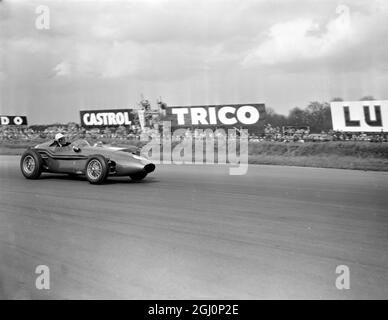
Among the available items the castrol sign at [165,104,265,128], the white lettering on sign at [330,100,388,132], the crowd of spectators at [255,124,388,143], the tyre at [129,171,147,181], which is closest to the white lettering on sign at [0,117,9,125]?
the tyre at [129,171,147,181]

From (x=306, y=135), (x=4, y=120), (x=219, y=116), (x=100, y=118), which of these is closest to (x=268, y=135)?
(x=306, y=135)

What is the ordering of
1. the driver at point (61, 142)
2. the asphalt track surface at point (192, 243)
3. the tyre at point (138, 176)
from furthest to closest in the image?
the tyre at point (138, 176)
the driver at point (61, 142)
the asphalt track surface at point (192, 243)

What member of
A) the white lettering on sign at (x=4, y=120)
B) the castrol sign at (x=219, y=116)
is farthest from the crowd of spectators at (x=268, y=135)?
the white lettering on sign at (x=4, y=120)

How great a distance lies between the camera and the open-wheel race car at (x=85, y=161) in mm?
8141

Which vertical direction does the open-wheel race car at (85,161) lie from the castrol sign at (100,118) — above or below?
below

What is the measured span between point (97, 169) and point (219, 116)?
332 inches

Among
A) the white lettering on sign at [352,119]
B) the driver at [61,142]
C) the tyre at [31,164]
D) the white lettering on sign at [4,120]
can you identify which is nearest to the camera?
the white lettering on sign at [4,120]

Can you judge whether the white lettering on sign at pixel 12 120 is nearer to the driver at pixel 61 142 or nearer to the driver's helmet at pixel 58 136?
the driver's helmet at pixel 58 136

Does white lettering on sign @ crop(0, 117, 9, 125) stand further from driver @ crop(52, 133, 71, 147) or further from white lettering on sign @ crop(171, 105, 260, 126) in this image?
white lettering on sign @ crop(171, 105, 260, 126)

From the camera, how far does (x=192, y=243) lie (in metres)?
3.89

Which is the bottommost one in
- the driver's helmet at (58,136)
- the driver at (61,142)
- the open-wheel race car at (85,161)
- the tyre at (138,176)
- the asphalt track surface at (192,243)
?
the asphalt track surface at (192,243)

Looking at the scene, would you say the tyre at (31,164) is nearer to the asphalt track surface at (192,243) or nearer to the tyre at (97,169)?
the tyre at (97,169)

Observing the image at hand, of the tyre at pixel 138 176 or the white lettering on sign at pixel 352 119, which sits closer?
the tyre at pixel 138 176

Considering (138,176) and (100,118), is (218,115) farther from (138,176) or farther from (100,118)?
(138,176)
